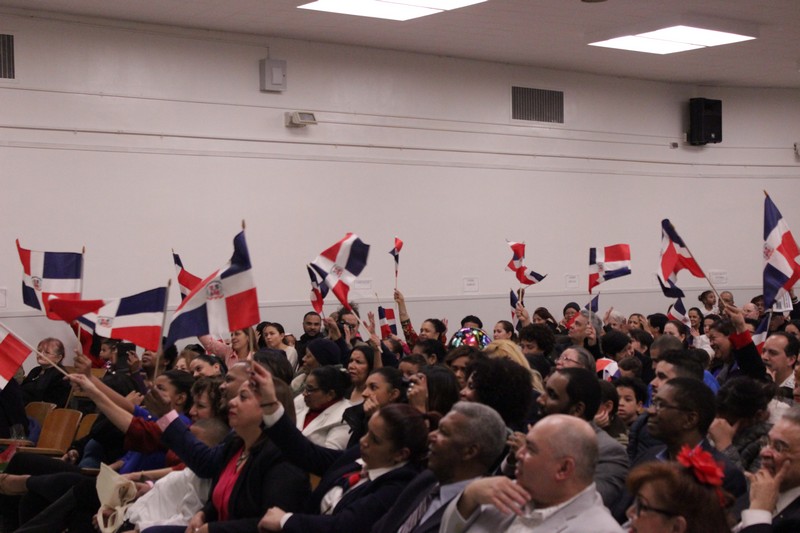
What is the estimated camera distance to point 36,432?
27.5ft

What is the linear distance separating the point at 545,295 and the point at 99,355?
23.8 ft

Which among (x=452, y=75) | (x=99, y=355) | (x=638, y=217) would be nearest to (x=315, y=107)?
(x=452, y=75)

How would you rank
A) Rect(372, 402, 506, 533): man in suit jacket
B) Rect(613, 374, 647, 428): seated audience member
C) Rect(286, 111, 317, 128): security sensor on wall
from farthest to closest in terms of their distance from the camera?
Answer: Rect(286, 111, 317, 128): security sensor on wall, Rect(613, 374, 647, 428): seated audience member, Rect(372, 402, 506, 533): man in suit jacket

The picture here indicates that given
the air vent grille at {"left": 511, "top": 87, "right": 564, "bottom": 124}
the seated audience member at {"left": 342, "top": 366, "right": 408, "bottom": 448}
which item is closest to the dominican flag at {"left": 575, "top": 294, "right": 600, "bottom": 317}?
the air vent grille at {"left": 511, "top": 87, "right": 564, "bottom": 124}

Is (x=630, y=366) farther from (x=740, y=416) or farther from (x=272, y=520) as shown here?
(x=272, y=520)

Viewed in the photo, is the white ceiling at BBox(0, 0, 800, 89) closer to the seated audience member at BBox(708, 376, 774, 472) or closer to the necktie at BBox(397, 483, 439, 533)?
the seated audience member at BBox(708, 376, 774, 472)

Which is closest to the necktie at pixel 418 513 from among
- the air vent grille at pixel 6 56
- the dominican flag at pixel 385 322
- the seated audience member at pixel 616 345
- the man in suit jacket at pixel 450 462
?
the man in suit jacket at pixel 450 462

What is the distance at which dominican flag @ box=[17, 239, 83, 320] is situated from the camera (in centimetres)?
968

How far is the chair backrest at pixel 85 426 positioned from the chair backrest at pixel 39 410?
714 mm

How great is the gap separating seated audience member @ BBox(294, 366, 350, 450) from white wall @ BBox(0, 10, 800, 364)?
259 inches

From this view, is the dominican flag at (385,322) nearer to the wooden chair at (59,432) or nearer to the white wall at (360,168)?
the white wall at (360,168)

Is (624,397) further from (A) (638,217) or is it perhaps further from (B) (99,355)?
(A) (638,217)

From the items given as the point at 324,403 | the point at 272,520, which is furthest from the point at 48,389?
the point at 272,520

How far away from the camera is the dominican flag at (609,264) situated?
11.2 metres
